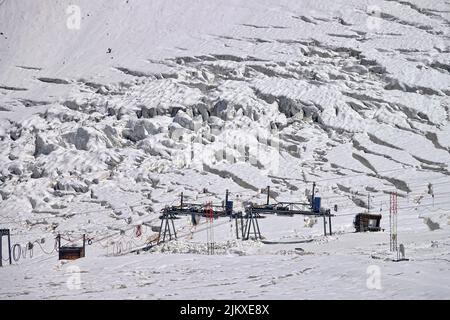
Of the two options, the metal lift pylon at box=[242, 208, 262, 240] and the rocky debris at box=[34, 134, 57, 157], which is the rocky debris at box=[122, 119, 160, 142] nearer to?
the rocky debris at box=[34, 134, 57, 157]

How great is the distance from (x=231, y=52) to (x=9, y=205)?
35.3 meters

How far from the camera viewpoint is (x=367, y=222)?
158ft

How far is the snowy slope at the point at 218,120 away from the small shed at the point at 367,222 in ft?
4.81

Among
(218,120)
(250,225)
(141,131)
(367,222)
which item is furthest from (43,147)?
(367,222)

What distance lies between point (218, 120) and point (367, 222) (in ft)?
90.3

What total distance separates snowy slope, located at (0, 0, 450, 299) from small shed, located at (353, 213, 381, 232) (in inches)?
57.7

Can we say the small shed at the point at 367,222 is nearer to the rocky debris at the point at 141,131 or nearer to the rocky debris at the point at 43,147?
the rocky debris at the point at 141,131

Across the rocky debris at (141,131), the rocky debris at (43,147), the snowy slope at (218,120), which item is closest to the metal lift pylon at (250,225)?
the snowy slope at (218,120)

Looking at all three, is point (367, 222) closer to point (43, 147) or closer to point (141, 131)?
point (141, 131)

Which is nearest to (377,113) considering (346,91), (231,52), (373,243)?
(346,91)

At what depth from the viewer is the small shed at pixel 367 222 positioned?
157ft

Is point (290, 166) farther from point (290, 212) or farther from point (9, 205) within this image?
point (9, 205)

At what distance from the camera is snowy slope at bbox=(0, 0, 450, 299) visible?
178 feet

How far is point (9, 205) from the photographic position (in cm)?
6225
